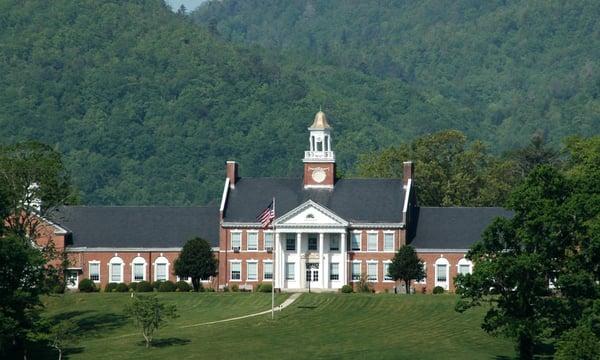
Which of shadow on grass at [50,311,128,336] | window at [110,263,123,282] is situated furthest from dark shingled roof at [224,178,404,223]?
shadow on grass at [50,311,128,336]

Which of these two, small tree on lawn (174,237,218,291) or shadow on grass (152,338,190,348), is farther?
small tree on lawn (174,237,218,291)

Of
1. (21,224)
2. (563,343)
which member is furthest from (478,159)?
(563,343)

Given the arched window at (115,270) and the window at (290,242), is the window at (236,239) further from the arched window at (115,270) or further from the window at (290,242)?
the arched window at (115,270)

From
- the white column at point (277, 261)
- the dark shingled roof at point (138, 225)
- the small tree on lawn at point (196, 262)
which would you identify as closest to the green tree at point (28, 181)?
the small tree on lawn at point (196, 262)

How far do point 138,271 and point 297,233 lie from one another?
39.8 ft

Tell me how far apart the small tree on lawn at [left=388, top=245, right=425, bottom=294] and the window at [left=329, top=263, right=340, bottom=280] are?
15.3 ft

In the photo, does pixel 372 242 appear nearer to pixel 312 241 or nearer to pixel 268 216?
pixel 312 241

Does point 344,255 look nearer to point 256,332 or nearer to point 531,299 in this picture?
point 256,332

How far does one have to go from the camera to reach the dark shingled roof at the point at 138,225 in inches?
5138

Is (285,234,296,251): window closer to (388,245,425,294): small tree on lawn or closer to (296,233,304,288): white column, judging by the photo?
(296,233,304,288): white column

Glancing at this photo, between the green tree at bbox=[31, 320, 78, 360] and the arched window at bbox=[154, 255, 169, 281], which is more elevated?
the arched window at bbox=[154, 255, 169, 281]

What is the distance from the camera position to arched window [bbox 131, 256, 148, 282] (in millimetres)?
129875

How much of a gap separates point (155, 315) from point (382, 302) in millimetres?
18425

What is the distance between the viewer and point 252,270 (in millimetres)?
129375
